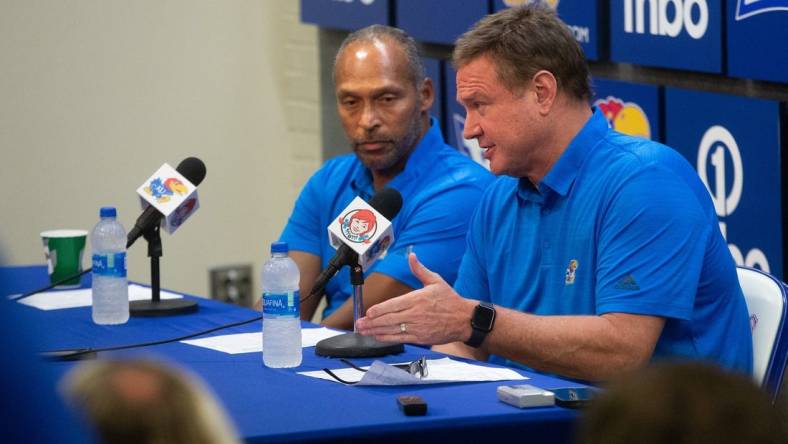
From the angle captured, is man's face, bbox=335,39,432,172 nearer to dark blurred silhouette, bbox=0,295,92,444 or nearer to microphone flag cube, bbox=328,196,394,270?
microphone flag cube, bbox=328,196,394,270

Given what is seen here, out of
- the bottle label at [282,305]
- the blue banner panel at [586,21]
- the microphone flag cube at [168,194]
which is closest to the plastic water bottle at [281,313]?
the bottle label at [282,305]

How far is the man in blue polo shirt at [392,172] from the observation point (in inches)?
131

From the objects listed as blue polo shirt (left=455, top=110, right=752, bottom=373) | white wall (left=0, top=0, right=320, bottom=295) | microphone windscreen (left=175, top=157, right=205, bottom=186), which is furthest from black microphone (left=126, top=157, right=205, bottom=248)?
white wall (left=0, top=0, right=320, bottom=295)

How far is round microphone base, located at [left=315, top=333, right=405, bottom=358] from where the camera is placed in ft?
8.23

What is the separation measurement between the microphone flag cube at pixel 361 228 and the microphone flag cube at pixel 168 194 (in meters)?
0.61

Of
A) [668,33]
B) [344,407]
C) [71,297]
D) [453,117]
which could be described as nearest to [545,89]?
[344,407]

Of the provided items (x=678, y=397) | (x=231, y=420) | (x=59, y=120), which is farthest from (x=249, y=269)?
(x=678, y=397)

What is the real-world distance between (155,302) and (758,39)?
1.81m

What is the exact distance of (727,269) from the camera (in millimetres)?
2557

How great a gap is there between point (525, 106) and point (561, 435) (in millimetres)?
986

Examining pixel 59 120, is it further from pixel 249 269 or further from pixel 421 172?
pixel 421 172

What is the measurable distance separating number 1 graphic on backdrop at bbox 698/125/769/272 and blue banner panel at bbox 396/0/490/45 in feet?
3.60

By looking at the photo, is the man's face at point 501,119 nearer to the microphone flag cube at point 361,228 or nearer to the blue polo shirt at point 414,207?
the microphone flag cube at point 361,228

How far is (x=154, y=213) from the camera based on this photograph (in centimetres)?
301
